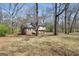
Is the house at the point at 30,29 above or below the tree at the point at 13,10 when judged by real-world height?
below

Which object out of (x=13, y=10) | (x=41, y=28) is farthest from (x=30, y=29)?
(x=13, y=10)

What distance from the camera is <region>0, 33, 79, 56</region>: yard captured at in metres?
→ 2.58

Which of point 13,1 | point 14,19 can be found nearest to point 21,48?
point 14,19

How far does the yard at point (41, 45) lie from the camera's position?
2.58 m

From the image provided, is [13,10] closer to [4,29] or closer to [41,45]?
[4,29]

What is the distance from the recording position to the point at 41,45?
2605 millimetres

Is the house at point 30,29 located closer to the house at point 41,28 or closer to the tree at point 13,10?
the house at point 41,28

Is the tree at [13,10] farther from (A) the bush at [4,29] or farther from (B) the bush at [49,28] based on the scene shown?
(B) the bush at [49,28]

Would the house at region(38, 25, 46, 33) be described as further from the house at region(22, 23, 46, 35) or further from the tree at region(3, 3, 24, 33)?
the tree at region(3, 3, 24, 33)

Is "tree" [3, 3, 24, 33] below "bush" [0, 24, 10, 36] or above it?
above

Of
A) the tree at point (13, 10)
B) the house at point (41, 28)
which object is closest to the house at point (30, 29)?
the house at point (41, 28)

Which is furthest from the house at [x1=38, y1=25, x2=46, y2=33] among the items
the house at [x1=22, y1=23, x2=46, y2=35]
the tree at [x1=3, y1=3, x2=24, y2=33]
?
the tree at [x1=3, y1=3, x2=24, y2=33]

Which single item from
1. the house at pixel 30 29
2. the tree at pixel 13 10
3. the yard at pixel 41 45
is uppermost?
the tree at pixel 13 10

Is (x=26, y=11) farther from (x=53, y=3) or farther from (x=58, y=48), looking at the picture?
(x=58, y=48)
